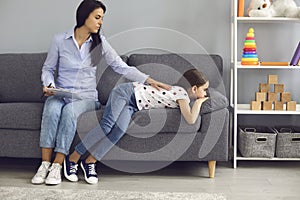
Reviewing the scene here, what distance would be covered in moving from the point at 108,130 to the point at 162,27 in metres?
1.14

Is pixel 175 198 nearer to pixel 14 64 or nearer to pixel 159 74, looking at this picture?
pixel 159 74

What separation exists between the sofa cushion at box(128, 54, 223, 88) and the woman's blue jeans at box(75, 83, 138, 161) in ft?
1.92

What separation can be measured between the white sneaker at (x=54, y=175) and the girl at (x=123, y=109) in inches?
2.2

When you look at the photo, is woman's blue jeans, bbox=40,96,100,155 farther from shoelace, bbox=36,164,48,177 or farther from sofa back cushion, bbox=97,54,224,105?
sofa back cushion, bbox=97,54,224,105

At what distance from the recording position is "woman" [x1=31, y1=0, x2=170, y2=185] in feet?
9.79

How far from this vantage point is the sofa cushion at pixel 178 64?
3520 millimetres

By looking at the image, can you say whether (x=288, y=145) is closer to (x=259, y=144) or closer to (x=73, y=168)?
(x=259, y=144)

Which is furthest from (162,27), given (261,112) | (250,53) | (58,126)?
(58,126)

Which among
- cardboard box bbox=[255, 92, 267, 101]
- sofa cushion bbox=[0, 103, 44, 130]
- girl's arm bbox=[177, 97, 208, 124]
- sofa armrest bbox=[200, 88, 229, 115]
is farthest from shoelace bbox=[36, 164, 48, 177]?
cardboard box bbox=[255, 92, 267, 101]

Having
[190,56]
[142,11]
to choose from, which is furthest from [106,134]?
[142,11]

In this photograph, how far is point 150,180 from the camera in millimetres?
3012

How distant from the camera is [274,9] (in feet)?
11.4

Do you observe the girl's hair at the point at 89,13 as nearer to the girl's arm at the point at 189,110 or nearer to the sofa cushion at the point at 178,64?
the sofa cushion at the point at 178,64

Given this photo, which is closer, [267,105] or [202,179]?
[202,179]
